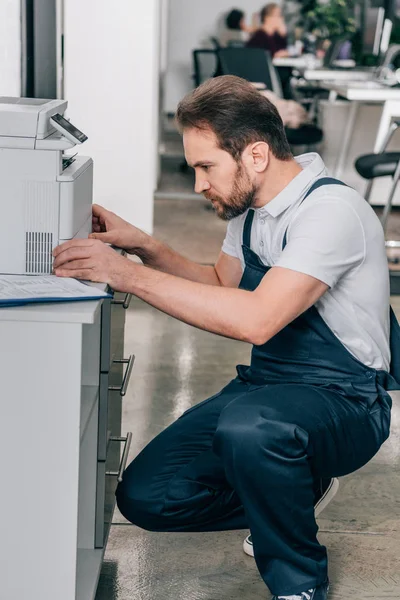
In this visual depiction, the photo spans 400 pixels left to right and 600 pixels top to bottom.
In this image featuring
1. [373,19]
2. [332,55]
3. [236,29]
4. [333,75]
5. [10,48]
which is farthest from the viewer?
[236,29]

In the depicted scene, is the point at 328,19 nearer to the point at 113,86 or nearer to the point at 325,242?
the point at 113,86

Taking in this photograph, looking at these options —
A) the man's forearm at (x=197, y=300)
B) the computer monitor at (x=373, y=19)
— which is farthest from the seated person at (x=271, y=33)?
the man's forearm at (x=197, y=300)

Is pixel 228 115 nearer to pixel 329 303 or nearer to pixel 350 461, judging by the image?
pixel 329 303

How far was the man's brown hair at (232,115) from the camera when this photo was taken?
6.18 feet

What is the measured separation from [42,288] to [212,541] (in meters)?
1.00

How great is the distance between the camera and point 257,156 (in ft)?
6.31

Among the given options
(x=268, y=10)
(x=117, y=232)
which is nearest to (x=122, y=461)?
(x=117, y=232)

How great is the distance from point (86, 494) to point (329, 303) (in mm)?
689

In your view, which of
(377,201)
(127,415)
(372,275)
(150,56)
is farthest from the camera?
(377,201)

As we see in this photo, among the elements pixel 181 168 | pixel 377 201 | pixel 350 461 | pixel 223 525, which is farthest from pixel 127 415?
pixel 181 168

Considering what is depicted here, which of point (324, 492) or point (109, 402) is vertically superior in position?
point (109, 402)

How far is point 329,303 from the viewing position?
1935mm

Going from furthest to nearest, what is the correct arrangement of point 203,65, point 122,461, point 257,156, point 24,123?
point 203,65
point 122,461
point 257,156
point 24,123

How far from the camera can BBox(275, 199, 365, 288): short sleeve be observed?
178 centimetres
